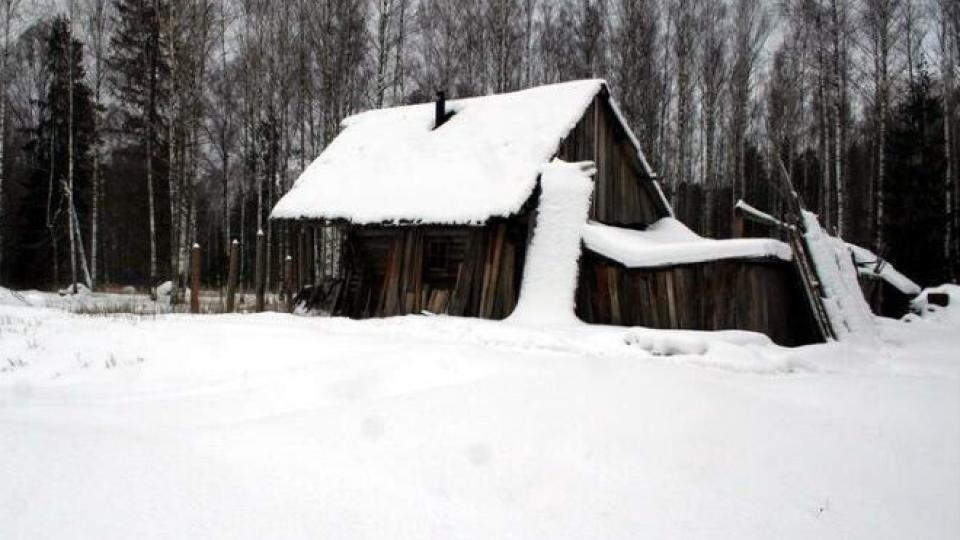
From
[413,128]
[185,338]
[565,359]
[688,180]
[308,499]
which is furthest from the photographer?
[688,180]

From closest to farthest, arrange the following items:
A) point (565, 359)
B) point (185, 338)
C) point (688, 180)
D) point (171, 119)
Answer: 1. point (565, 359)
2. point (185, 338)
3. point (171, 119)
4. point (688, 180)

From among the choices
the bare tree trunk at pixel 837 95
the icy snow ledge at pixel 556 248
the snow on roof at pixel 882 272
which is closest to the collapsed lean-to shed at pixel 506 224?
the icy snow ledge at pixel 556 248

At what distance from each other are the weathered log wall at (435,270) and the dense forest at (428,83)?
23.0 ft

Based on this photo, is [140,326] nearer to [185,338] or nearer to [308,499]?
[185,338]

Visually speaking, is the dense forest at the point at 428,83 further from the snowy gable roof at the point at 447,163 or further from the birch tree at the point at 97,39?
the snowy gable roof at the point at 447,163

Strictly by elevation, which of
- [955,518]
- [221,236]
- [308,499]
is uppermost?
[221,236]

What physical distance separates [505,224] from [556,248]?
3.99 ft

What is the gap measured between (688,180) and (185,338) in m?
25.9

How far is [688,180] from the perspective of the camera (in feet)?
95.0

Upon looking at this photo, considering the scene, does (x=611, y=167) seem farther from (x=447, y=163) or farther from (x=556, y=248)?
(x=556, y=248)

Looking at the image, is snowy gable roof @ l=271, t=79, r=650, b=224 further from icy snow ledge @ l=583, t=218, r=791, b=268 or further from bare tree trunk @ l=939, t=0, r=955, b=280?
bare tree trunk @ l=939, t=0, r=955, b=280

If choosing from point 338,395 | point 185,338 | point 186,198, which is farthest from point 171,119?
point 338,395

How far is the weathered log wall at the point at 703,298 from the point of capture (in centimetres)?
988

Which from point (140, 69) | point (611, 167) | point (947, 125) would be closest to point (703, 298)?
point (611, 167)
